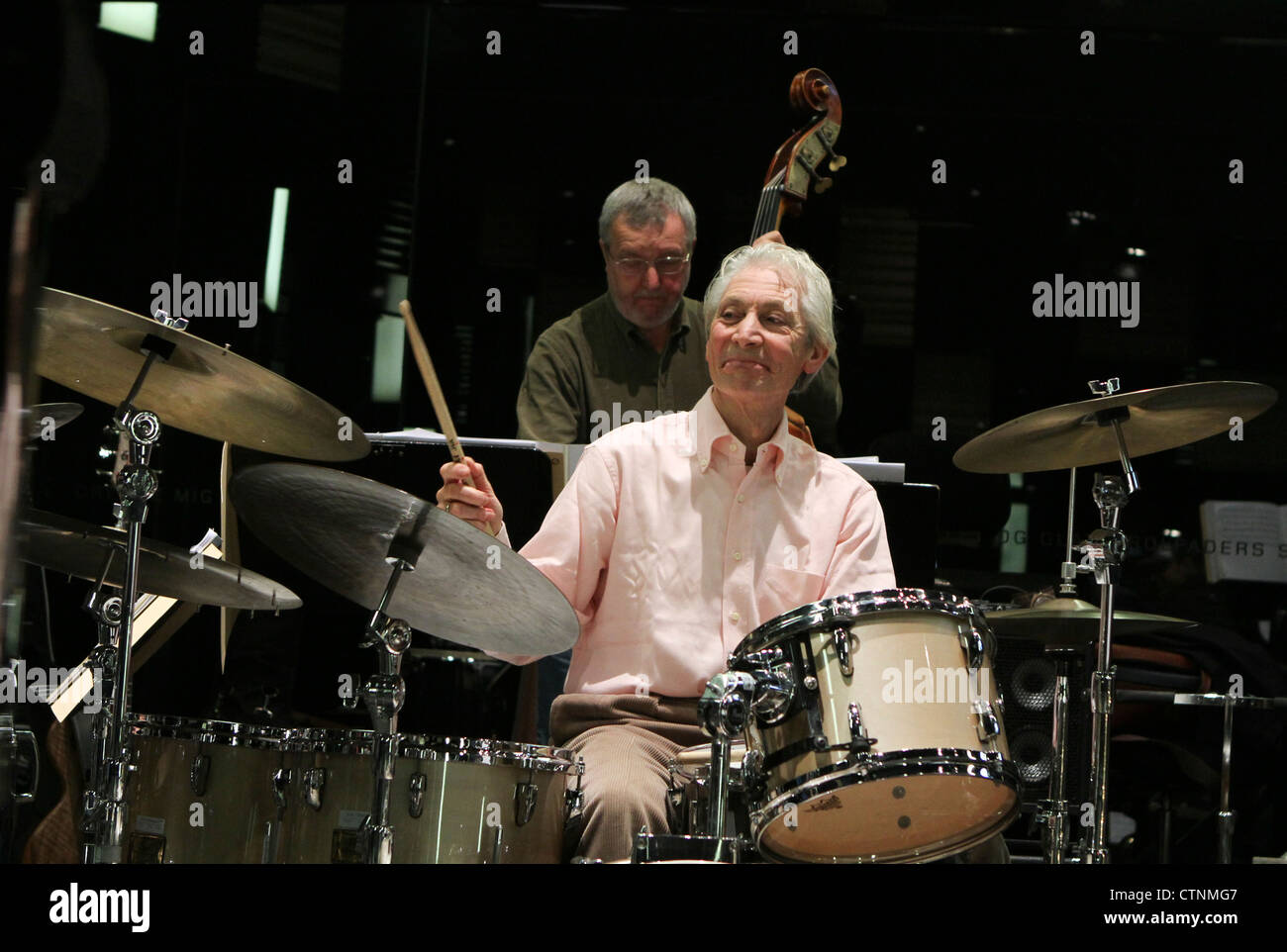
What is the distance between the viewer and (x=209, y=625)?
4465 millimetres

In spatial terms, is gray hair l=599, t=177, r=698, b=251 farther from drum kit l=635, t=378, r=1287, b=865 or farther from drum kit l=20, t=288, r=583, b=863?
drum kit l=635, t=378, r=1287, b=865

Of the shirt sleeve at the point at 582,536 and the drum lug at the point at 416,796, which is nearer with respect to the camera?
the drum lug at the point at 416,796

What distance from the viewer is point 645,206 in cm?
383

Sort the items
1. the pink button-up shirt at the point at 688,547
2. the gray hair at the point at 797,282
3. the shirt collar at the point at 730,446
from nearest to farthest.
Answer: the pink button-up shirt at the point at 688,547 → the shirt collar at the point at 730,446 → the gray hair at the point at 797,282

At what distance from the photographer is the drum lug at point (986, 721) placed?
2.28 metres

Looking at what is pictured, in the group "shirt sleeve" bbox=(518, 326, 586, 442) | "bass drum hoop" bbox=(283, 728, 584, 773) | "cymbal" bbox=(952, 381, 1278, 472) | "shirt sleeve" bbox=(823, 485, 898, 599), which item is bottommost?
"bass drum hoop" bbox=(283, 728, 584, 773)

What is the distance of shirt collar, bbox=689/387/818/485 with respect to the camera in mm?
2887

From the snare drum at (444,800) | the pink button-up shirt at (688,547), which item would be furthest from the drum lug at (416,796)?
the pink button-up shirt at (688,547)

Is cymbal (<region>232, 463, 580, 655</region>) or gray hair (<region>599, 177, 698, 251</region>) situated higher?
gray hair (<region>599, 177, 698, 251</region>)

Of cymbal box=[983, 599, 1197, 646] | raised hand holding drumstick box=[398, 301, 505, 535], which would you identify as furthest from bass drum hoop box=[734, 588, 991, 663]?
Answer: cymbal box=[983, 599, 1197, 646]

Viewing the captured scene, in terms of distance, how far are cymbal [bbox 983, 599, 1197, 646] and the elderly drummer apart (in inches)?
33.8

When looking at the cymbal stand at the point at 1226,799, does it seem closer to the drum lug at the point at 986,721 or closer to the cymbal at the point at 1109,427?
the cymbal at the point at 1109,427

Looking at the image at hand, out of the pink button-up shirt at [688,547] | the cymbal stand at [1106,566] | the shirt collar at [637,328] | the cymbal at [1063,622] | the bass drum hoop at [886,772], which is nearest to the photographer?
the bass drum hoop at [886,772]

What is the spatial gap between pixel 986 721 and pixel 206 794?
1.39 m
